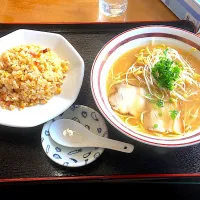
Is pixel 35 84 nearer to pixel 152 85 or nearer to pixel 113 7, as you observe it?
pixel 152 85

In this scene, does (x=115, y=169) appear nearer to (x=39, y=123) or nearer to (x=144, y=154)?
(x=144, y=154)

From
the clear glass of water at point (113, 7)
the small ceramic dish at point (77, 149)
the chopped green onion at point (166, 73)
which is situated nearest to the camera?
the small ceramic dish at point (77, 149)

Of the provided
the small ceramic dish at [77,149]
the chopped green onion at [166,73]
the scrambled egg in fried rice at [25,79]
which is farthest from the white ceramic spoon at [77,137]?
the chopped green onion at [166,73]

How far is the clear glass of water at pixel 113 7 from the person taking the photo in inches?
76.0

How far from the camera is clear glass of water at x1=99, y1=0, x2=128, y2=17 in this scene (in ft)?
6.33

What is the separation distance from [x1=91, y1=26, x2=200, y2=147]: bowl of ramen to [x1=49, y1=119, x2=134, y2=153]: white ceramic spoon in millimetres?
95

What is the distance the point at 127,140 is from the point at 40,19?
0.95 meters

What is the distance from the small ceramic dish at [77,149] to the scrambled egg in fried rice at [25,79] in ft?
0.41

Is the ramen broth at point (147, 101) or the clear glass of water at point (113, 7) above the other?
the clear glass of water at point (113, 7)

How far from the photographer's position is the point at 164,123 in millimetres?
1331

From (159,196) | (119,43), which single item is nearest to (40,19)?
(119,43)

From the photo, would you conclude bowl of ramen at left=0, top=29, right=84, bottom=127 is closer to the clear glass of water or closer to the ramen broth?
the ramen broth

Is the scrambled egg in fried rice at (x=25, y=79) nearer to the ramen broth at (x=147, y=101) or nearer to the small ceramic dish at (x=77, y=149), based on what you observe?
the small ceramic dish at (x=77, y=149)

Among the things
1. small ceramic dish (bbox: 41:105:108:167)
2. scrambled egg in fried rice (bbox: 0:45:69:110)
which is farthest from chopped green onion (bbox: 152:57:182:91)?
scrambled egg in fried rice (bbox: 0:45:69:110)
